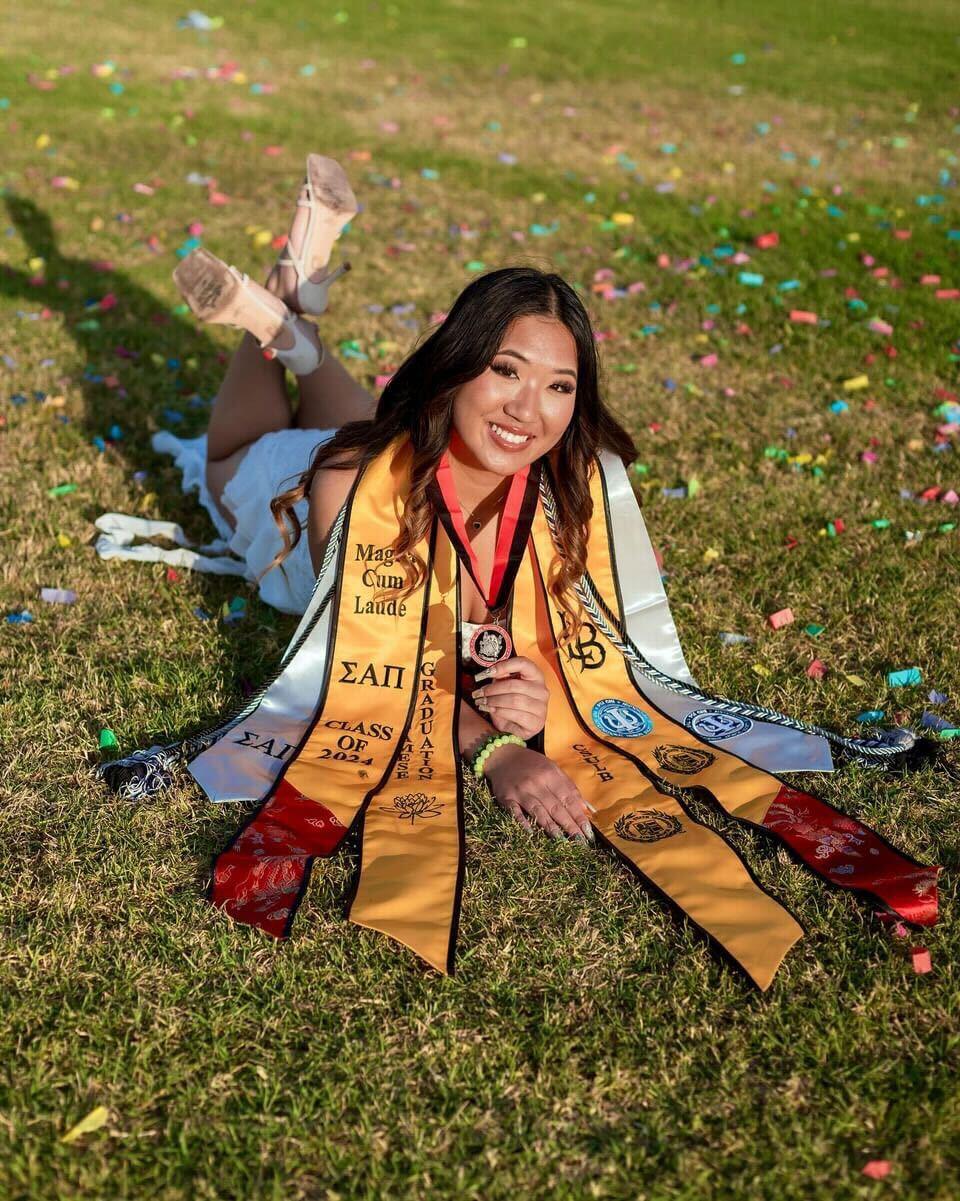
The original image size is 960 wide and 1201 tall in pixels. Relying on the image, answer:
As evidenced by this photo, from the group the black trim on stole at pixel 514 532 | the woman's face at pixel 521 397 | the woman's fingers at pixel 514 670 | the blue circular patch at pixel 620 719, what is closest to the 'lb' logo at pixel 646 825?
the blue circular patch at pixel 620 719

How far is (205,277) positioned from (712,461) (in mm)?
2208

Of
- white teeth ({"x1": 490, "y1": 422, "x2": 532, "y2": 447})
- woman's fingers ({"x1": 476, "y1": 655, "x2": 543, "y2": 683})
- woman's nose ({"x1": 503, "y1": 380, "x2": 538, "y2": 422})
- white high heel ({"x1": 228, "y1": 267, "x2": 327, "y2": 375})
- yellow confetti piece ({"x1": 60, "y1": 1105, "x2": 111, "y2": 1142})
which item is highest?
woman's nose ({"x1": 503, "y1": 380, "x2": 538, "y2": 422})

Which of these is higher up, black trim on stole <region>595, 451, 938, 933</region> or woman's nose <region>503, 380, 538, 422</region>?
woman's nose <region>503, 380, 538, 422</region>

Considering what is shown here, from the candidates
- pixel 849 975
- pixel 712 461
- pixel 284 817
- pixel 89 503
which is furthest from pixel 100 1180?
pixel 712 461

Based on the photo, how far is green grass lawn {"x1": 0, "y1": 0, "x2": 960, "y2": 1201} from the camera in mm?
2186

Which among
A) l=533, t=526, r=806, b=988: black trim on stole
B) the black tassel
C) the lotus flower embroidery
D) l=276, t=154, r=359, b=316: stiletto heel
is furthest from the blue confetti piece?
l=276, t=154, r=359, b=316: stiletto heel

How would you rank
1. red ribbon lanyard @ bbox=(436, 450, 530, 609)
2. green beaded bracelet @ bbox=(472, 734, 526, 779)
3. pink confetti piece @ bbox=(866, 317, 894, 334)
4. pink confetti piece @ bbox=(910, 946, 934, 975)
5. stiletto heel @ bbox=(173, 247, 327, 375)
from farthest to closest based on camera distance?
pink confetti piece @ bbox=(866, 317, 894, 334) → stiletto heel @ bbox=(173, 247, 327, 375) → red ribbon lanyard @ bbox=(436, 450, 530, 609) → green beaded bracelet @ bbox=(472, 734, 526, 779) → pink confetti piece @ bbox=(910, 946, 934, 975)

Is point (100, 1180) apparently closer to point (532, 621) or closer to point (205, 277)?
point (532, 621)

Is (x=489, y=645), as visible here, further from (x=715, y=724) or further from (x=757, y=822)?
(x=757, y=822)

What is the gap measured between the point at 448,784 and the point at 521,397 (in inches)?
40.5

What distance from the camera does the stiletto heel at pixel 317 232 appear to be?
4.41 m

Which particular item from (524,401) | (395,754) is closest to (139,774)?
(395,754)

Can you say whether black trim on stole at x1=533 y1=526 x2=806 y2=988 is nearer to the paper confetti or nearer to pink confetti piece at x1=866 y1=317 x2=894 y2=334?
the paper confetti

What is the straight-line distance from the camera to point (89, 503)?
14.9ft
